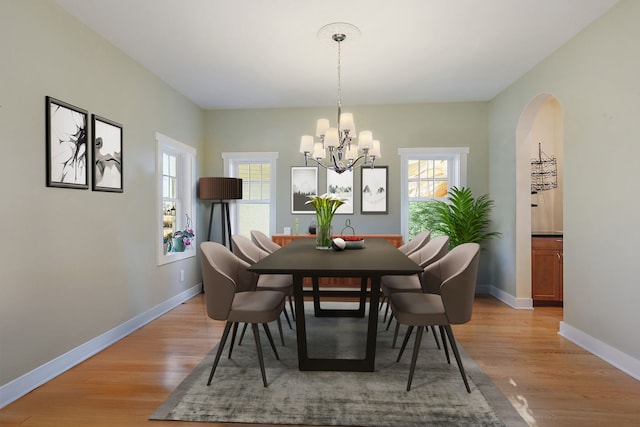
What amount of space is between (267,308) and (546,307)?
3.74 m

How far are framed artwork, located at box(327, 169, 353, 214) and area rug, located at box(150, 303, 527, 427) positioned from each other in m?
2.64

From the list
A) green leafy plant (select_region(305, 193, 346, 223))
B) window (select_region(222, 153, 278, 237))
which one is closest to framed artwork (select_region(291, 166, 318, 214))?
window (select_region(222, 153, 278, 237))

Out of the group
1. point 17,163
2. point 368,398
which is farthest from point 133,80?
point 368,398

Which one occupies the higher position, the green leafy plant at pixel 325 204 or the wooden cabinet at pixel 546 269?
the green leafy plant at pixel 325 204

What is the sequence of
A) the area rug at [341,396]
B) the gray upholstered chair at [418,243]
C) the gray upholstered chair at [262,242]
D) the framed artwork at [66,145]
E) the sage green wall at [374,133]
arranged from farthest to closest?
the sage green wall at [374,133], the gray upholstered chair at [262,242], the gray upholstered chair at [418,243], the framed artwork at [66,145], the area rug at [341,396]

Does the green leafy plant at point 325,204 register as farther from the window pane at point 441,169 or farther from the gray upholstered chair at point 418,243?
the window pane at point 441,169

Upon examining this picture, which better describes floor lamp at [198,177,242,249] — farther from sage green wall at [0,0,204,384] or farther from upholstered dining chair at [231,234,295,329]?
upholstered dining chair at [231,234,295,329]

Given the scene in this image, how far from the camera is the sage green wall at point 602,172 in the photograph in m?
2.56

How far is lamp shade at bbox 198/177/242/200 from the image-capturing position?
476 centimetres

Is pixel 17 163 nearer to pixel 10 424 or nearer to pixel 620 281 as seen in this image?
pixel 10 424

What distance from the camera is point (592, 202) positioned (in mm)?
2965

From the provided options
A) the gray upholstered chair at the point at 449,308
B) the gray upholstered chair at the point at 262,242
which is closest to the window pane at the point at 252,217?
A: the gray upholstered chair at the point at 262,242

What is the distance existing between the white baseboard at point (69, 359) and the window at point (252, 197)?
Result: 181 centimetres

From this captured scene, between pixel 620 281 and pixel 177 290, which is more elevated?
pixel 620 281
